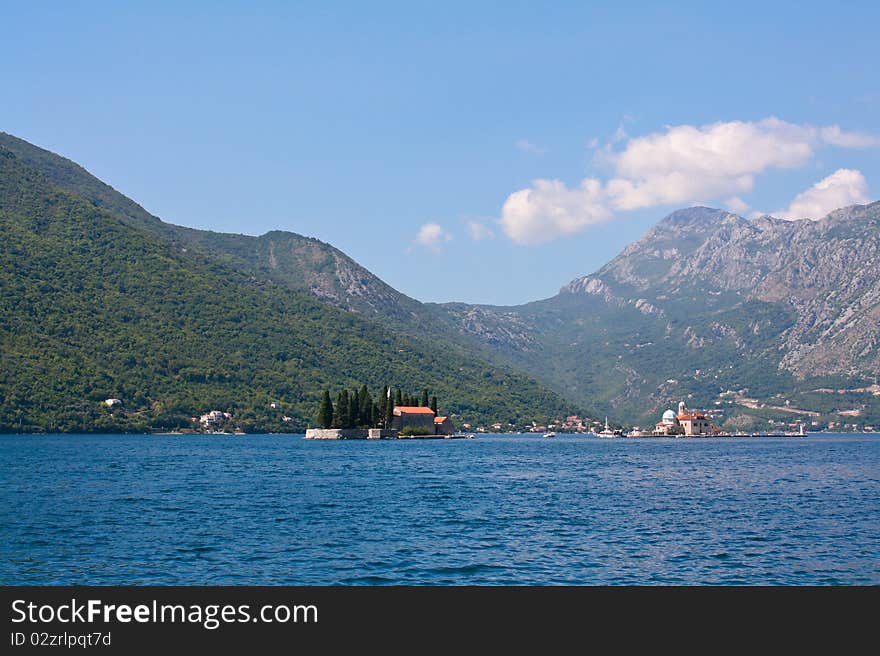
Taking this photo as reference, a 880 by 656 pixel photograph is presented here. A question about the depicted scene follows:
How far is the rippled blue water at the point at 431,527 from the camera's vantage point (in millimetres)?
40719

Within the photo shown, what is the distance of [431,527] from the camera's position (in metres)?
55.8

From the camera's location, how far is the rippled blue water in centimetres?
4072

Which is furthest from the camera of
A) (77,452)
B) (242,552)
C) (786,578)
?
(77,452)
